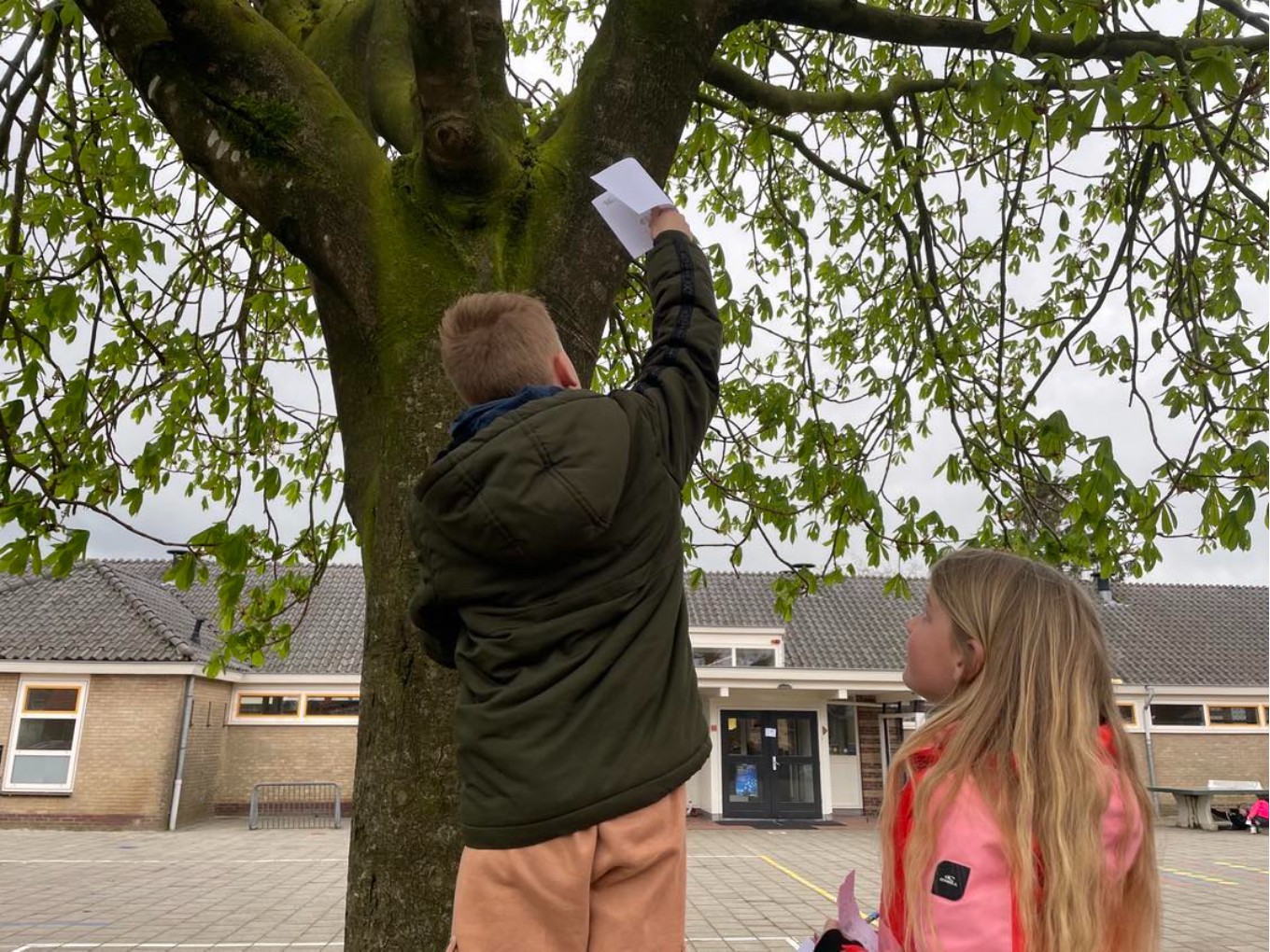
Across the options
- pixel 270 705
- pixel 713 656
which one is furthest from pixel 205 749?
pixel 713 656

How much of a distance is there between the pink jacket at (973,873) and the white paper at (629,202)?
1.50 meters

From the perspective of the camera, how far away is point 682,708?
69.0 inches

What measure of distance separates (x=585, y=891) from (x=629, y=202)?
63.4 inches

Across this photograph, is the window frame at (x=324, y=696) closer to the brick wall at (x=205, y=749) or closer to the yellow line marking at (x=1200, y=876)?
the brick wall at (x=205, y=749)

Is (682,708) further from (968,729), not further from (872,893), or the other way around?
(872,893)

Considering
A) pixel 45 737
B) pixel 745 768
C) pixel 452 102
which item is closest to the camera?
pixel 452 102

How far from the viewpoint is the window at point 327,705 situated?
24531mm

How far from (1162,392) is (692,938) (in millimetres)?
7946

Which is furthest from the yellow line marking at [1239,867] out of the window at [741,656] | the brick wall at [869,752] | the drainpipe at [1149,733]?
the window at [741,656]

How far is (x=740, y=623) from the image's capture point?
27.5 m

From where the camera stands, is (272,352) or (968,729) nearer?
(968,729)

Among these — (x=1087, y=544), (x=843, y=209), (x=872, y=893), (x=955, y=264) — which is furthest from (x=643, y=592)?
(x=872, y=893)

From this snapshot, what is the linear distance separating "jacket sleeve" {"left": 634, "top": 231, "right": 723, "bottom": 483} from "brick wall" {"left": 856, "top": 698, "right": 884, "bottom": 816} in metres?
26.2

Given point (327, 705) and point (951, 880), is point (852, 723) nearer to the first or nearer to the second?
point (327, 705)
